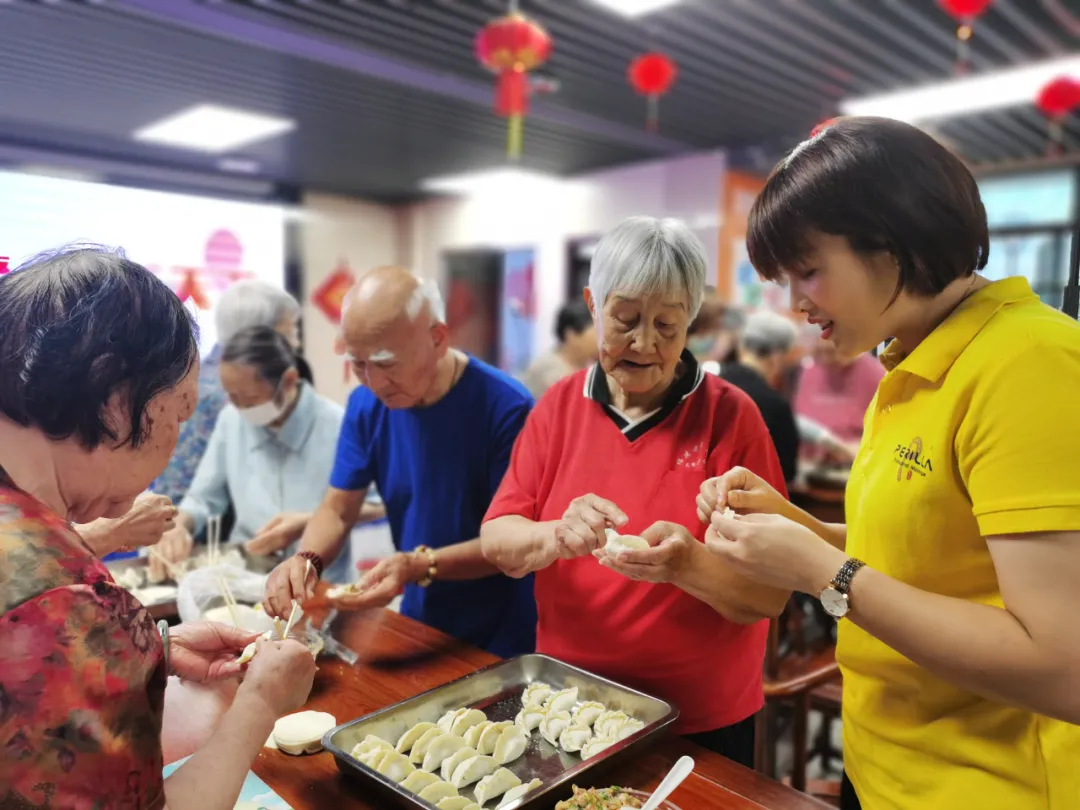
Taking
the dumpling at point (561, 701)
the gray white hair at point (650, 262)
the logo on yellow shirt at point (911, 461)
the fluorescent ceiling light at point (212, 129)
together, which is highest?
the fluorescent ceiling light at point (212, 129)

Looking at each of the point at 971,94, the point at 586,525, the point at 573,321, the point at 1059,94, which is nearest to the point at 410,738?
the point at 586,525

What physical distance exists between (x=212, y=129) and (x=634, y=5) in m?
4.62

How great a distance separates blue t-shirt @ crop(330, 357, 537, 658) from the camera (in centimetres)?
221

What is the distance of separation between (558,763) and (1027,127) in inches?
323

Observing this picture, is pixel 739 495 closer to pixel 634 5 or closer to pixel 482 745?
pixel 482 745

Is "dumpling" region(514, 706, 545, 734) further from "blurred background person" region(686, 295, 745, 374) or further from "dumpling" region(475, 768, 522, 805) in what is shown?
"blurred background person" region(686, 295, 745, 374)

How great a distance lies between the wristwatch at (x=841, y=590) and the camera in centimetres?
103

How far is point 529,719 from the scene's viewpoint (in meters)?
1.45

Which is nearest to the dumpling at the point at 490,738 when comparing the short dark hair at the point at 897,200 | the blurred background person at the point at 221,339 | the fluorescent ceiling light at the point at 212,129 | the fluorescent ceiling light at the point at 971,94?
the short dark hair at the point at 897,200

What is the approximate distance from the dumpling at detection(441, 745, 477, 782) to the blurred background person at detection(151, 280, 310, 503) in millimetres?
1864

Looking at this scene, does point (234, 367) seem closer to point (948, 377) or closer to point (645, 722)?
point (645, 722)

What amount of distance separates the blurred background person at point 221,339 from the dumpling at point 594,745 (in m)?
1.99

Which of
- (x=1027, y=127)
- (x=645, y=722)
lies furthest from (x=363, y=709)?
(x=1027, y=127)

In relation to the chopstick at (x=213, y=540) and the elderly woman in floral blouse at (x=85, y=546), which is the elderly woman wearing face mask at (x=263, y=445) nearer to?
the chopstick at (x=213, y=540)
